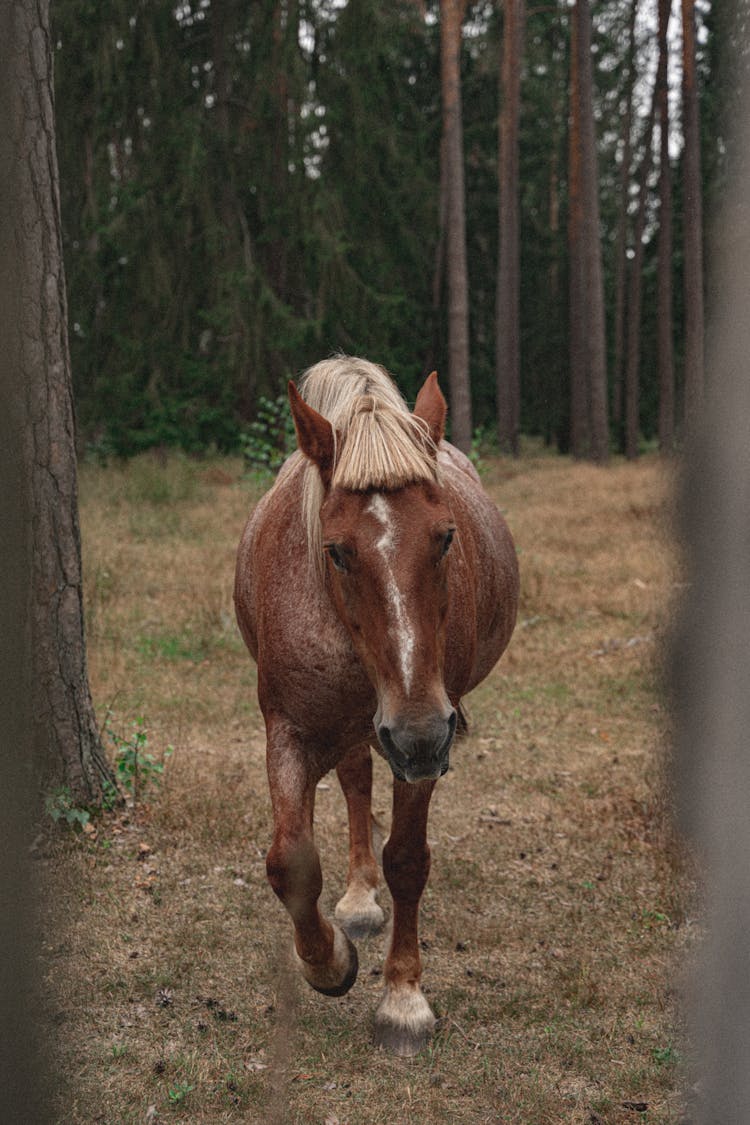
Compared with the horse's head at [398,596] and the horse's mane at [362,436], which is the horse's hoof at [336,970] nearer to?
the horse's head at [398,596]

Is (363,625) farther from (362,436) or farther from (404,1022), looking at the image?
(404,1022)

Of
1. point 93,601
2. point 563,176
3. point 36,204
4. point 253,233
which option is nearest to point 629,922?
point 36,204

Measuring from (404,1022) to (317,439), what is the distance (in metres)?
2.24

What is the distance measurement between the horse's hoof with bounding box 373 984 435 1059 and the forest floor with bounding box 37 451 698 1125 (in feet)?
0.20

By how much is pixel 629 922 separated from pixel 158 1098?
91.5 inches

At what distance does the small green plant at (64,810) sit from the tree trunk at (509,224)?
21289 mm

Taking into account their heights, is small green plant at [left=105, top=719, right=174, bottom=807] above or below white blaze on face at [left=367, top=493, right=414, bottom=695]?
below

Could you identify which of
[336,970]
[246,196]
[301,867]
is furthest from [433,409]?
[246,196]

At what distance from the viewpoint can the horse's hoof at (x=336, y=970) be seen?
12.0 ft

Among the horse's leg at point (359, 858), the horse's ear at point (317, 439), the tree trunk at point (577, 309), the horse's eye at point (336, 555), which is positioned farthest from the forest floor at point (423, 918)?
the tree trunk at point (577, 309)

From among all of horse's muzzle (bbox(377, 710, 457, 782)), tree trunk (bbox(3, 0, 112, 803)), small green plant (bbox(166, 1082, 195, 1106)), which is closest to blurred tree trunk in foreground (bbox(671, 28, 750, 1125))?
horse's muzzle (bbox(377, 710, 457, 782))

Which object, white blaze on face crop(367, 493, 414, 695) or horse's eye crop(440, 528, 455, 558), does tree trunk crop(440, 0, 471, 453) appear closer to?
horse's eye crop(440, 528, 455, 558)

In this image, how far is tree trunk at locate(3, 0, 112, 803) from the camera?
4.20 metres

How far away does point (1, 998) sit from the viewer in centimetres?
68
